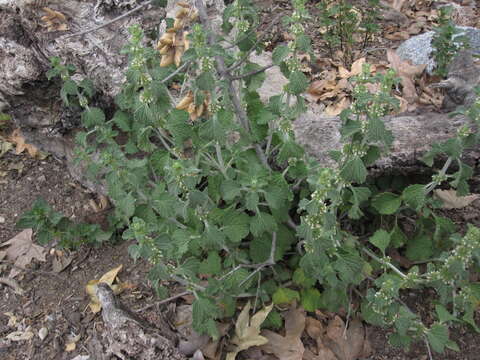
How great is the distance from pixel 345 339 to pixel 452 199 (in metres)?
1.16

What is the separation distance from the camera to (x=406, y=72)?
376cm

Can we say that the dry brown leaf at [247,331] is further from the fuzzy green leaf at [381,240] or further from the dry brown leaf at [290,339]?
the fuzzy green leaf at [381,240]

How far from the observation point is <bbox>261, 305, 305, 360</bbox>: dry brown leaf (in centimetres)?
234

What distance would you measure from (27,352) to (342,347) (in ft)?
5.96

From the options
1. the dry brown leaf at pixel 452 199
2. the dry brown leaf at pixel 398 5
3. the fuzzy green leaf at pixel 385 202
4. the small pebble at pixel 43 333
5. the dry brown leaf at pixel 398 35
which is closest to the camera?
the fuzzy green leaf at pixel 385 202

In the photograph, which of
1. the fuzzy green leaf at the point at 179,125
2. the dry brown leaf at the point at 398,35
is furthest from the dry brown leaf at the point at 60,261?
the dry brown leaf at the point at 398,35

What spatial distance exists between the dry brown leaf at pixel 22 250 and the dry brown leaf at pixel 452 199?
2700mm

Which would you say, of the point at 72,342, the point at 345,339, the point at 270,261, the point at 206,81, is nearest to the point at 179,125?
the point at 206,81

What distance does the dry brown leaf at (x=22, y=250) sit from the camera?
10.3 ft

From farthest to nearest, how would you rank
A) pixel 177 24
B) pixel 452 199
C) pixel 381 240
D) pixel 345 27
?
pixel 345 27
pixel 452 199
pixel 177 24
pixel 381 240

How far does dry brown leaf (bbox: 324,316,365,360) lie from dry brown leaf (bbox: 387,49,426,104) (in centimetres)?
192

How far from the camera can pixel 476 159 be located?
7.55 feet

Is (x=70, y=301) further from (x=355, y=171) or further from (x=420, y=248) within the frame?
(x=420, y=248)

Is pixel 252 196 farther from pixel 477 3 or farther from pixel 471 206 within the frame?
pixel 477 3
